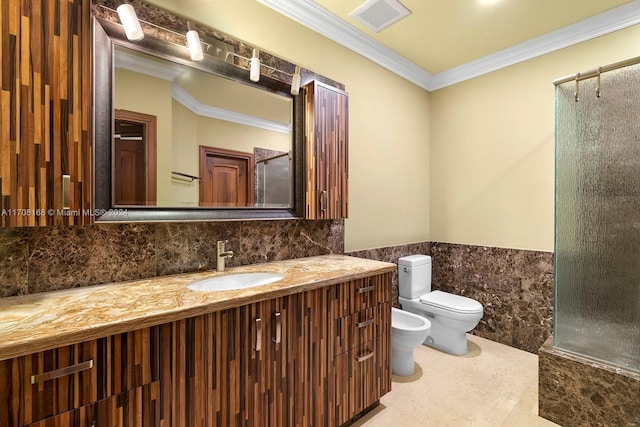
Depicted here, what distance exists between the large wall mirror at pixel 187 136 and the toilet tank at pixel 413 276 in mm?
1276

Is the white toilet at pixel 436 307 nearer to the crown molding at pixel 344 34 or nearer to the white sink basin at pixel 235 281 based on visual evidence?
the white sink basin at pixel 235 281

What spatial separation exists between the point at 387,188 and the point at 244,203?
4.83ft

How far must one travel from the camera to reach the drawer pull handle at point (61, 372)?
2.67 ft

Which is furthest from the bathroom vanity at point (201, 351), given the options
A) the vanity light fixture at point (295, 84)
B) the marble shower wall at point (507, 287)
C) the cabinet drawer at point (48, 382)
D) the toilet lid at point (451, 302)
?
the marble shower wall at point (507, 287)

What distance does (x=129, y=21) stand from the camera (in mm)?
1283

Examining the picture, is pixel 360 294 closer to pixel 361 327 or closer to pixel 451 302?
pixel 361 327

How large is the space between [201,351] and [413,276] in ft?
6.75

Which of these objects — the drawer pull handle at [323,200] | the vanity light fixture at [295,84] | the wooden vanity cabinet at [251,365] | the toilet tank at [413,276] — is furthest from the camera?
the toilet tank at [413,276]

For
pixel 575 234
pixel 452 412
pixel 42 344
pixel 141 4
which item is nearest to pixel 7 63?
pixel 141 4

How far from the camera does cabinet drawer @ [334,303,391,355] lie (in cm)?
154

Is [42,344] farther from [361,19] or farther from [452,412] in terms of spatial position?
[361,19]

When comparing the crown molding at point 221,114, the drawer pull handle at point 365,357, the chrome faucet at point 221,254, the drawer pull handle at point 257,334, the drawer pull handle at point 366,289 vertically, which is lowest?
the drawer pull handle at point 365,357

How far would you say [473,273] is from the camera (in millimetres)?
2836

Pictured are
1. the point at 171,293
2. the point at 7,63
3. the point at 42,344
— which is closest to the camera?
the point at 42,344
